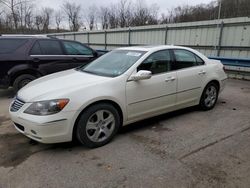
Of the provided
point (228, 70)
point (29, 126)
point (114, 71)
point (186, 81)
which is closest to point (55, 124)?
point (29, 126)

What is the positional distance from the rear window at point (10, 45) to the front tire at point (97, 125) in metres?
4.29

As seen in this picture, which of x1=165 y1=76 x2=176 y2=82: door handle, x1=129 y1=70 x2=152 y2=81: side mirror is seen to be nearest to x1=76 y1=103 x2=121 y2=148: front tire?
x1=129 y1=70 x2=152 y2=81: side mirror

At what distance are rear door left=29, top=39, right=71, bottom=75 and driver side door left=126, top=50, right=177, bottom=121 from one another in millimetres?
3892

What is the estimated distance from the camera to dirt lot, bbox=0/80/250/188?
9.13ft

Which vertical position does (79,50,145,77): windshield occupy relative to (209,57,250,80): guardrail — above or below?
above

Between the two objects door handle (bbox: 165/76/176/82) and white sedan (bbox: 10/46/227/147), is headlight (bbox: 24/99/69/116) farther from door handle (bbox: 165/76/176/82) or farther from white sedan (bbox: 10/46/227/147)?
door handle (bbox: 165/76/176/82)

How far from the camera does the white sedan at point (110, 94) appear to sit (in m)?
3.26

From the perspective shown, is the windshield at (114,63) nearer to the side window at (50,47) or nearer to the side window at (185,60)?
the side window at (185,60)

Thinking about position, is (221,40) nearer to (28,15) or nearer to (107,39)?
(107,39)

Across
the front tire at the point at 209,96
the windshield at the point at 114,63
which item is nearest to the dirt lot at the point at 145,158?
the front tire at the point at 209,96

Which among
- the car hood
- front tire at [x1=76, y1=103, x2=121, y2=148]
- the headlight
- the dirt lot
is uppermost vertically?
the car hood

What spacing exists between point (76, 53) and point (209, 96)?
4442 mm

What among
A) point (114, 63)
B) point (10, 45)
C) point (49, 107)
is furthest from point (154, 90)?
point (10, 45)

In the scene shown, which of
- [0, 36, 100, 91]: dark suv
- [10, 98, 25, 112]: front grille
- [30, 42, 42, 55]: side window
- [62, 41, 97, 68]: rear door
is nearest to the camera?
[10, 98, 25, 112]: front grille
